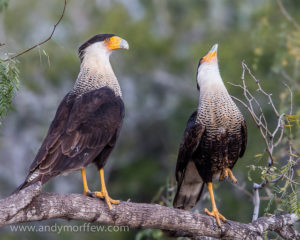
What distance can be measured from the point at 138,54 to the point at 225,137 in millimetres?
16541

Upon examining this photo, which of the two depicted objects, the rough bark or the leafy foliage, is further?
the leafy foliage

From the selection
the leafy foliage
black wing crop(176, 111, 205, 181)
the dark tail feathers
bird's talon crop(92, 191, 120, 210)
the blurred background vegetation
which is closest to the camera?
the leafy foliage

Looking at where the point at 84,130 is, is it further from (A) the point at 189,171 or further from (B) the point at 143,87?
(B) the point at 143,87

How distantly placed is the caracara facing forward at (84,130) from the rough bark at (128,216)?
15 centimetres

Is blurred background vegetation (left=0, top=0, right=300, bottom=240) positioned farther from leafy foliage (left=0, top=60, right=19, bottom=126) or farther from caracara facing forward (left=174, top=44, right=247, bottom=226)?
leafy foliage (left=0, top=60, right=19, bottom=126)

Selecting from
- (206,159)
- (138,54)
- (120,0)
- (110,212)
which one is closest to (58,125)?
(110,212)

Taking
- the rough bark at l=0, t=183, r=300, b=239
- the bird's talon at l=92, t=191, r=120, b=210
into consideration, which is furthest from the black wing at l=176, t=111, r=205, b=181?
the bird's talon at l=92, t=191, r=120, b=210

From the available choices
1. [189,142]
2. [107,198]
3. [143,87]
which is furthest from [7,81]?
[143,87]

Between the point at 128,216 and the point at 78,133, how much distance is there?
90 centimetres

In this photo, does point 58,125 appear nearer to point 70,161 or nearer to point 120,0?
point 70,161

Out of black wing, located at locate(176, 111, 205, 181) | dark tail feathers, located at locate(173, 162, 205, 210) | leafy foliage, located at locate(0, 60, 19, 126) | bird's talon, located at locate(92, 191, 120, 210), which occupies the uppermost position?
leafy foliage, located at locate(0, 60, 19, 126)

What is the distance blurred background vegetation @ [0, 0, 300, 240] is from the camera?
15102mm

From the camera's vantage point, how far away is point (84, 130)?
5.39 metres

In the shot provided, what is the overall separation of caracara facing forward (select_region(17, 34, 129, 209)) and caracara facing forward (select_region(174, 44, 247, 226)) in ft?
2.61
